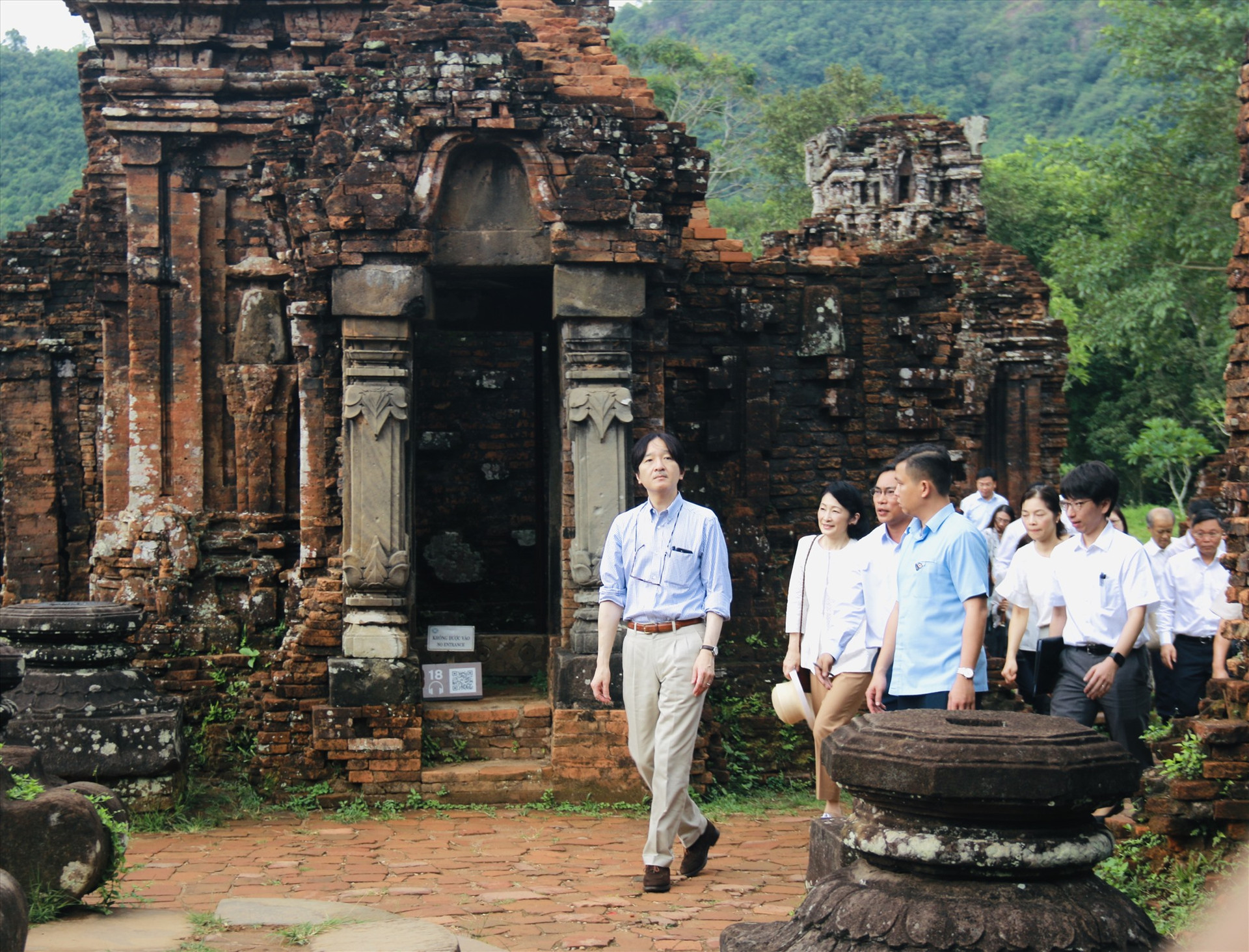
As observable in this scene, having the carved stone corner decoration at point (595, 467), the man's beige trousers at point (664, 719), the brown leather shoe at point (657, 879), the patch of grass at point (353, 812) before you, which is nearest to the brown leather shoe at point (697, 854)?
the man's beige trousers at point (664, 719)

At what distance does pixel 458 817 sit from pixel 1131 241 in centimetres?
1919

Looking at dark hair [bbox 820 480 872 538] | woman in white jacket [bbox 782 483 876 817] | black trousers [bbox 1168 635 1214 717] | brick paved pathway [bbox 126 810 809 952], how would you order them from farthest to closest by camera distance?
black trousers [bbox 1168 635 1214 717], dark hair [bbox 820 480 872 538], woman in white jacket [bbox 782 483 876 817], brick paved pathway [bbox 126 810 809 952]

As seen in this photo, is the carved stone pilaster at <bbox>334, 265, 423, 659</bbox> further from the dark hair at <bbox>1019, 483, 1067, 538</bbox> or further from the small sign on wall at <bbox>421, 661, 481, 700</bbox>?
the dark hair at <bbox>1019, 483, 1067, 538</bbox>

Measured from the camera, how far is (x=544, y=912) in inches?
217

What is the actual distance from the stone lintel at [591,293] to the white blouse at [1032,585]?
261cm

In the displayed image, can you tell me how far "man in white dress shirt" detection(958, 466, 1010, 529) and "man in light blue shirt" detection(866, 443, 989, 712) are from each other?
262 inches

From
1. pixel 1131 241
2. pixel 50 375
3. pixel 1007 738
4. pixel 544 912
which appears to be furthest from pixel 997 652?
pixel 1131 241

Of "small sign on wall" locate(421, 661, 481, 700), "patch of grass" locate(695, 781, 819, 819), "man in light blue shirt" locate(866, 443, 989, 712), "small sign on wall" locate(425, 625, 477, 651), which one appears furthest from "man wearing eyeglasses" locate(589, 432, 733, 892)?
"small sign on wall" locate(425, 625, 477, 651)

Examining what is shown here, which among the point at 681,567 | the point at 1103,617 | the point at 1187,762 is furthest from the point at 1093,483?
the point at 681,567

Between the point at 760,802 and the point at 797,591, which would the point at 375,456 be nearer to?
the point at 797,591

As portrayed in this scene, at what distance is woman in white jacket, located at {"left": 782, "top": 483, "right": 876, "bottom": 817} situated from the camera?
19.4ft

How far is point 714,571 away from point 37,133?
133ft

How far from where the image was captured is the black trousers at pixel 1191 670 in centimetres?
788

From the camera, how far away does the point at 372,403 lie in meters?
7.94
